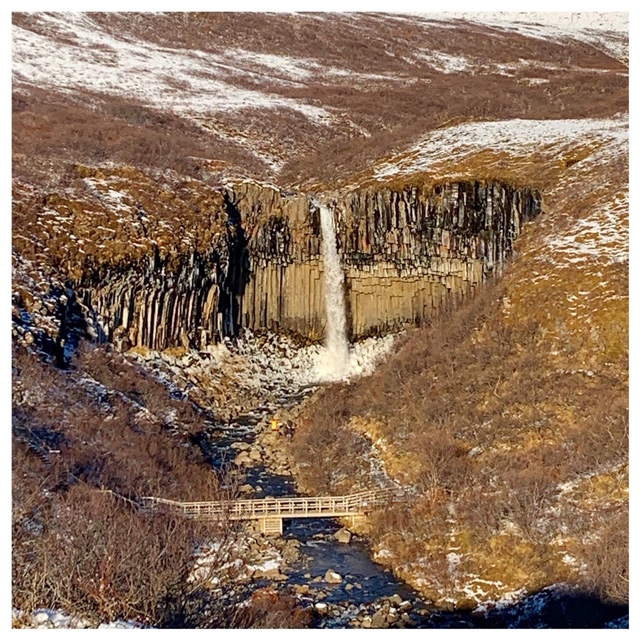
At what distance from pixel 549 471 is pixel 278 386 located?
11.6 m

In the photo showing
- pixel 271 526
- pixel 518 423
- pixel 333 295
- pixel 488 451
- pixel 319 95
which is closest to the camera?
pixel 271 526

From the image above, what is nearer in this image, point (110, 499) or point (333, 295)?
point (110, 499)

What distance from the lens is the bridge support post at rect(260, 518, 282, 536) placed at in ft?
57.9

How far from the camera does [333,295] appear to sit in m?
29.1

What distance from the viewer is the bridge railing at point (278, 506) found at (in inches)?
684

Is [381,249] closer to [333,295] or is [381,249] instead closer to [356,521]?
[333,295]

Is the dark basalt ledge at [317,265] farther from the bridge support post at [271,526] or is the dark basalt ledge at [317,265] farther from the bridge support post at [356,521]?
the bridge support post at [356,521]

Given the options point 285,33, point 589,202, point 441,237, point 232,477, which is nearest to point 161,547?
point 232,477

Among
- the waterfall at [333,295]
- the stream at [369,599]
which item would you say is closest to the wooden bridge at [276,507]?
the stream at [369,599]

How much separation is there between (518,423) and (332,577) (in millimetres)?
6686

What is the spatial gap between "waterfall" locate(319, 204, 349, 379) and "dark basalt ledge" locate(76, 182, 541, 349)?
267mm

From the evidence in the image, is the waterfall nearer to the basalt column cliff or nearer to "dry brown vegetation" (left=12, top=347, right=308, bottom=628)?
the basalt column cliff

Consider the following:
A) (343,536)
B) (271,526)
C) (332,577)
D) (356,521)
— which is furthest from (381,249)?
(332,577)

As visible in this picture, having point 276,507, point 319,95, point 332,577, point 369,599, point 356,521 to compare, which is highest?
point 319,95
